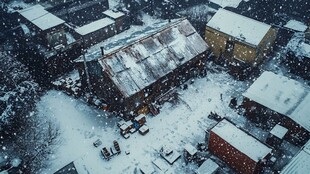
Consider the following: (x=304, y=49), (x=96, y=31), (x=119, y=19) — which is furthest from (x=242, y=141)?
(x=119, y=19)

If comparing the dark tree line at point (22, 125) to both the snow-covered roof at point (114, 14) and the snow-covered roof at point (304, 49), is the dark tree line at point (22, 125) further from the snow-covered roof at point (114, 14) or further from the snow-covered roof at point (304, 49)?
the snow-covered roof at point (304, 49)

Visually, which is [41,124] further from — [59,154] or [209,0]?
[209,0]

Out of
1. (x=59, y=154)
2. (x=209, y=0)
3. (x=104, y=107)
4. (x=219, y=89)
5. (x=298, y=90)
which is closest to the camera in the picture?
(x=59, y=154)

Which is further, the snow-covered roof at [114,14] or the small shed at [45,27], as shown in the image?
the snow-covered roof at [114,14]

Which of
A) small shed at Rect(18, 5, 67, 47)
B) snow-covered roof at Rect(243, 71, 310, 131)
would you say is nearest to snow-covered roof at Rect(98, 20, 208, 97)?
snow-covered roof at Rect(243, 71, 310, 131)

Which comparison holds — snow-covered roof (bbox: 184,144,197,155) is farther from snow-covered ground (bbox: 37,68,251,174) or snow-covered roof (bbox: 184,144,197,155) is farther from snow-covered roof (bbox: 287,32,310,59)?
snow-covered roof (bbox: 287,32,310,59)

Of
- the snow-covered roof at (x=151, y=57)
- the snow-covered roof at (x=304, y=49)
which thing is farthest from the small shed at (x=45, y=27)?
the snow-covered roof at (x=304, y=49)

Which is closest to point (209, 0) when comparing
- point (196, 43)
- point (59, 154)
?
point (196, 43)

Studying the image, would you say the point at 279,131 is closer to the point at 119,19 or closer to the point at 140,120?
the point at 140,120
